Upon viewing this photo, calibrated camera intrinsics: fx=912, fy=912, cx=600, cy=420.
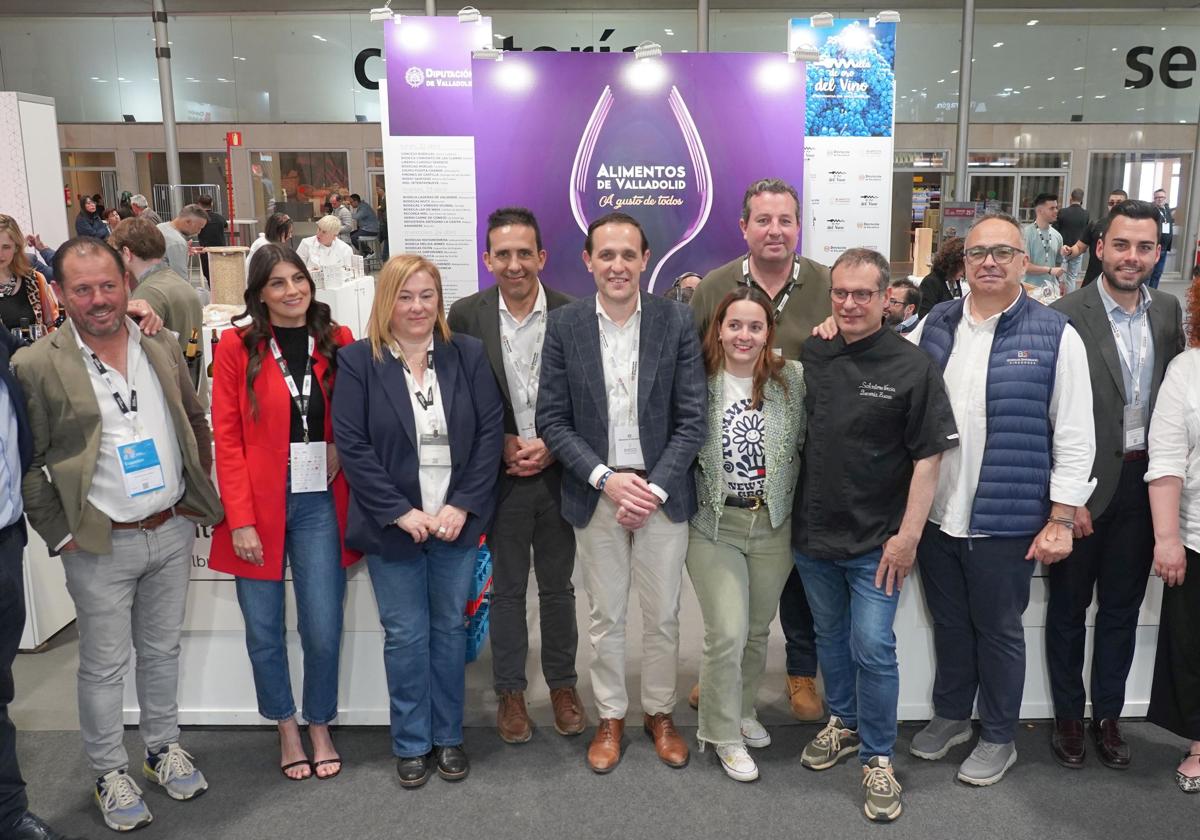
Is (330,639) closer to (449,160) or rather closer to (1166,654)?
(1166,654)

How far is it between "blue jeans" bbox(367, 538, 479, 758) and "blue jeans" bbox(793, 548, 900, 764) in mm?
1038

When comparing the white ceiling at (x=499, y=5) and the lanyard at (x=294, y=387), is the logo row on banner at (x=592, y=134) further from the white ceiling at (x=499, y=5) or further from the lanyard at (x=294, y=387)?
the white ceiling at (x=499, y=5)

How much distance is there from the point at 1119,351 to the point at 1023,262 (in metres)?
0.41

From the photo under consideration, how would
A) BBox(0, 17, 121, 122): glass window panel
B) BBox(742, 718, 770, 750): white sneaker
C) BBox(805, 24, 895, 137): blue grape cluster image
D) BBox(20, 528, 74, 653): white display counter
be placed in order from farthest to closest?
BBox(0, 17, 121, 122): glass window panel → BBox(805, 24, 895, 137): blue grape cluster image → BBox(20, 528, 74, 653): white display counter → BBox(742, 718, 770, 750): white sneaker

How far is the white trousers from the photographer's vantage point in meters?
2.69

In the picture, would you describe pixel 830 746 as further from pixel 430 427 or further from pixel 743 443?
pixel 430 427

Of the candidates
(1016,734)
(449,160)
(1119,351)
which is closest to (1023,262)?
(1119,351)

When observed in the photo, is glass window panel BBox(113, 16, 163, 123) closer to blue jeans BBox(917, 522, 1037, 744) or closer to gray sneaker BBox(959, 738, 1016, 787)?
blue jeans BBox(917, 522, 1037, 744)

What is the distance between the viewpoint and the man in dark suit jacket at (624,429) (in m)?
2.59

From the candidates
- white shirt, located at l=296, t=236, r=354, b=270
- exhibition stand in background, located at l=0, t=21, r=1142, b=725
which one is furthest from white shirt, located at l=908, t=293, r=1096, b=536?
white shirt, located at l=296, t=236, r=354, b=270

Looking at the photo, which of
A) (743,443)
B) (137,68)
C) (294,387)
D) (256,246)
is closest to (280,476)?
(294,387)

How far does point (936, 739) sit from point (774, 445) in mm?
1102

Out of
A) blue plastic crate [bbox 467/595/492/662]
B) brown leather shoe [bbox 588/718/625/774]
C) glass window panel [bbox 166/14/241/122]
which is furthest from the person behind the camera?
glass window panel [bbox 166/14/241/122]

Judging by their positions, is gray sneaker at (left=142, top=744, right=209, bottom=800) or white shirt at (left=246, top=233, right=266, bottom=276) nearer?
gray sneaker at (left=142, top=744, right=209, bottom=800)
